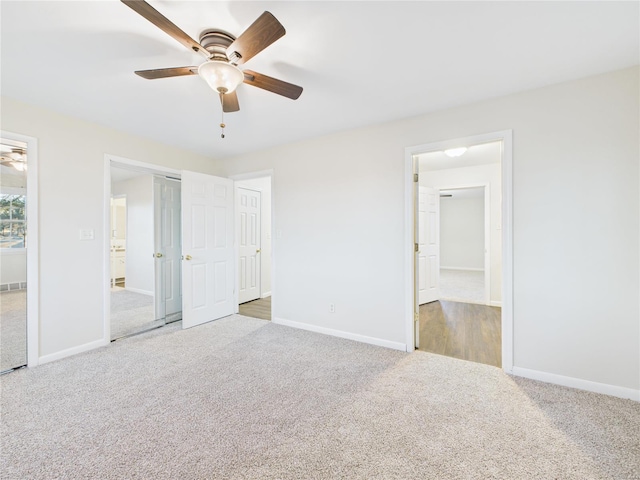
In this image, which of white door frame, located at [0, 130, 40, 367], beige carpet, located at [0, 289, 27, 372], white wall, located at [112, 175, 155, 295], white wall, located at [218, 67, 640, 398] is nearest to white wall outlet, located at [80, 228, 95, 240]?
white door frame, located at [0, 130, 40, 367]

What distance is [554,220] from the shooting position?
2254 mm

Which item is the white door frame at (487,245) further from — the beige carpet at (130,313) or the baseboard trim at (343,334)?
the beige carpet at (130,313)

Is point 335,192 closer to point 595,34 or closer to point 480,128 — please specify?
point 480,128

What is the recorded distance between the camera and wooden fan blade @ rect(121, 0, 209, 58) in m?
1.16

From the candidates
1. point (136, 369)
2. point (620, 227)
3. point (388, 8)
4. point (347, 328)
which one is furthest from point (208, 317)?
point (620, 227)

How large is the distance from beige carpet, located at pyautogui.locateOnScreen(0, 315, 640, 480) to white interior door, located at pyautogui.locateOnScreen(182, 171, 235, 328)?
106 centimetres

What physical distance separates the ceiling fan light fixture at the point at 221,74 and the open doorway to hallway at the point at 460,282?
6.32 feet

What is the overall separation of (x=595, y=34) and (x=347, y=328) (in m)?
3.07

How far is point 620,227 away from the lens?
6.73 feet

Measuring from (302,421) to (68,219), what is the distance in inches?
114

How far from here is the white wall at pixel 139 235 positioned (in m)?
5.52

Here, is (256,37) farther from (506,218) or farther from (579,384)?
(579,384)

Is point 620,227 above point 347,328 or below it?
above

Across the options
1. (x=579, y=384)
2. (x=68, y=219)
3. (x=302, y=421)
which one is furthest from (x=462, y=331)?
(x=68, y=219)
